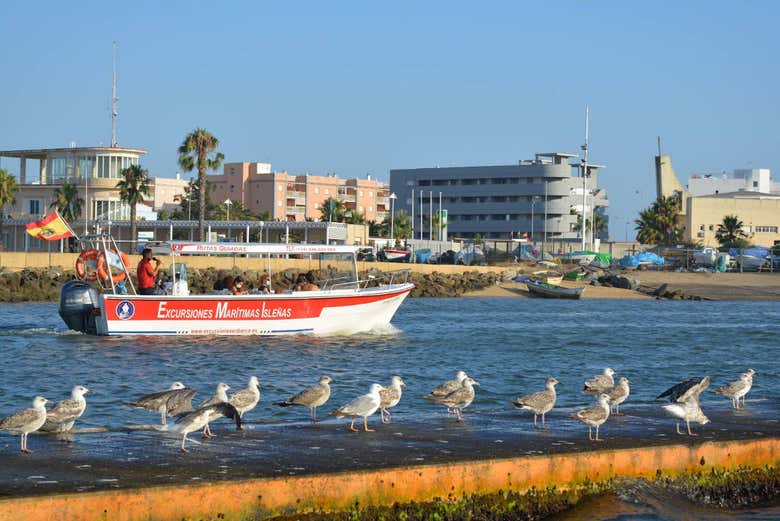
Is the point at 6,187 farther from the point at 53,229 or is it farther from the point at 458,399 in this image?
the point at 458,399

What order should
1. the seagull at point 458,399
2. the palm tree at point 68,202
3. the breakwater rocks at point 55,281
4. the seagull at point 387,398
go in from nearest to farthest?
the seagull at point 387,398, the seagull at point 458,399, the breakwater rocks at point 55,281, the palm tree at point 68,202

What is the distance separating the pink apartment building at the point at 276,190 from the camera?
163 meters

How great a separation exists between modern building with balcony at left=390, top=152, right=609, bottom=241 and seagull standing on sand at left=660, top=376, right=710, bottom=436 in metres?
135

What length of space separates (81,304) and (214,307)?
3.82m

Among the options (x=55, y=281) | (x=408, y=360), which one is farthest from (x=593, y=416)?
(x=55, y=281)

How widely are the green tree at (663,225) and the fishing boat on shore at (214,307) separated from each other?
103 metres

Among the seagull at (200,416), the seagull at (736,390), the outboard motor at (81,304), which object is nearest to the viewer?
the seagull at (200,416)

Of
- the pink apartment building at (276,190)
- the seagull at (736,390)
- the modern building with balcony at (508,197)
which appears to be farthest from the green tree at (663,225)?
the seagull at (736,390)

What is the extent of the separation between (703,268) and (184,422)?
92223 millimetres

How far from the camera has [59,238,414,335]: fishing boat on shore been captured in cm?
3120

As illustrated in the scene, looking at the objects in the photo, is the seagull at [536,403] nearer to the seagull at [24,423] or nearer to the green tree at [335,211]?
the seagull at [24,423]

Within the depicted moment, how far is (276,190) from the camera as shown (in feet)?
533

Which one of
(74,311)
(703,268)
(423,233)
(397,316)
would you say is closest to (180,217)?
(423,233)

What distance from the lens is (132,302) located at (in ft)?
102
